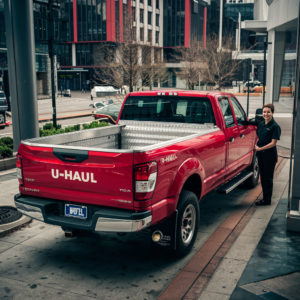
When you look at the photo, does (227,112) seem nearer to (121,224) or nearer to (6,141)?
(121,224)

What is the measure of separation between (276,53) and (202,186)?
20706mm

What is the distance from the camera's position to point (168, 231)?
4.67m

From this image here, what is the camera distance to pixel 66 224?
4.38 m

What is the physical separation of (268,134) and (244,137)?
0.60 m

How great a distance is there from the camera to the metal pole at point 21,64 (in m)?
9.63

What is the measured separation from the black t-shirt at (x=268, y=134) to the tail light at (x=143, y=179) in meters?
3.51

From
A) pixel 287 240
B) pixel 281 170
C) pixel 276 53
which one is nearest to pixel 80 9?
pixel 276 53

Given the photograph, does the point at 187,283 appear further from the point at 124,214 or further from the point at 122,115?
the point at 122,115

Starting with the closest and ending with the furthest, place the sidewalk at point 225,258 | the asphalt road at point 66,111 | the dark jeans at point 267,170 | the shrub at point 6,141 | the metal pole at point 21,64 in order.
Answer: the sidewalk at point 225,258
the dark jeans at point 267,170
the metal pole at point 21,64
the shrub at point 6,141
the asphalt road at point 66,111

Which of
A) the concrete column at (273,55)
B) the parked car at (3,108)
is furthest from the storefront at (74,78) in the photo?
the parked car at (3,108)

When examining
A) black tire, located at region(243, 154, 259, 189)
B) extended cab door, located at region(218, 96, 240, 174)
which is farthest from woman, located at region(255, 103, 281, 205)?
black tire, located at region(243, 154, 259, 189)

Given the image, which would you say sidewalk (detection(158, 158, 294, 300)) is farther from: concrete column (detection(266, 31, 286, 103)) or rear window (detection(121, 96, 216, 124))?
concrete column (detection(266, 31, 286, 103))

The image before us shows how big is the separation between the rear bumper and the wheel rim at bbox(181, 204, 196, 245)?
0.99 m

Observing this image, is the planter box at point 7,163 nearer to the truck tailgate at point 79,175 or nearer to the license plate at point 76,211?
the truck tailgate at point 79,175
